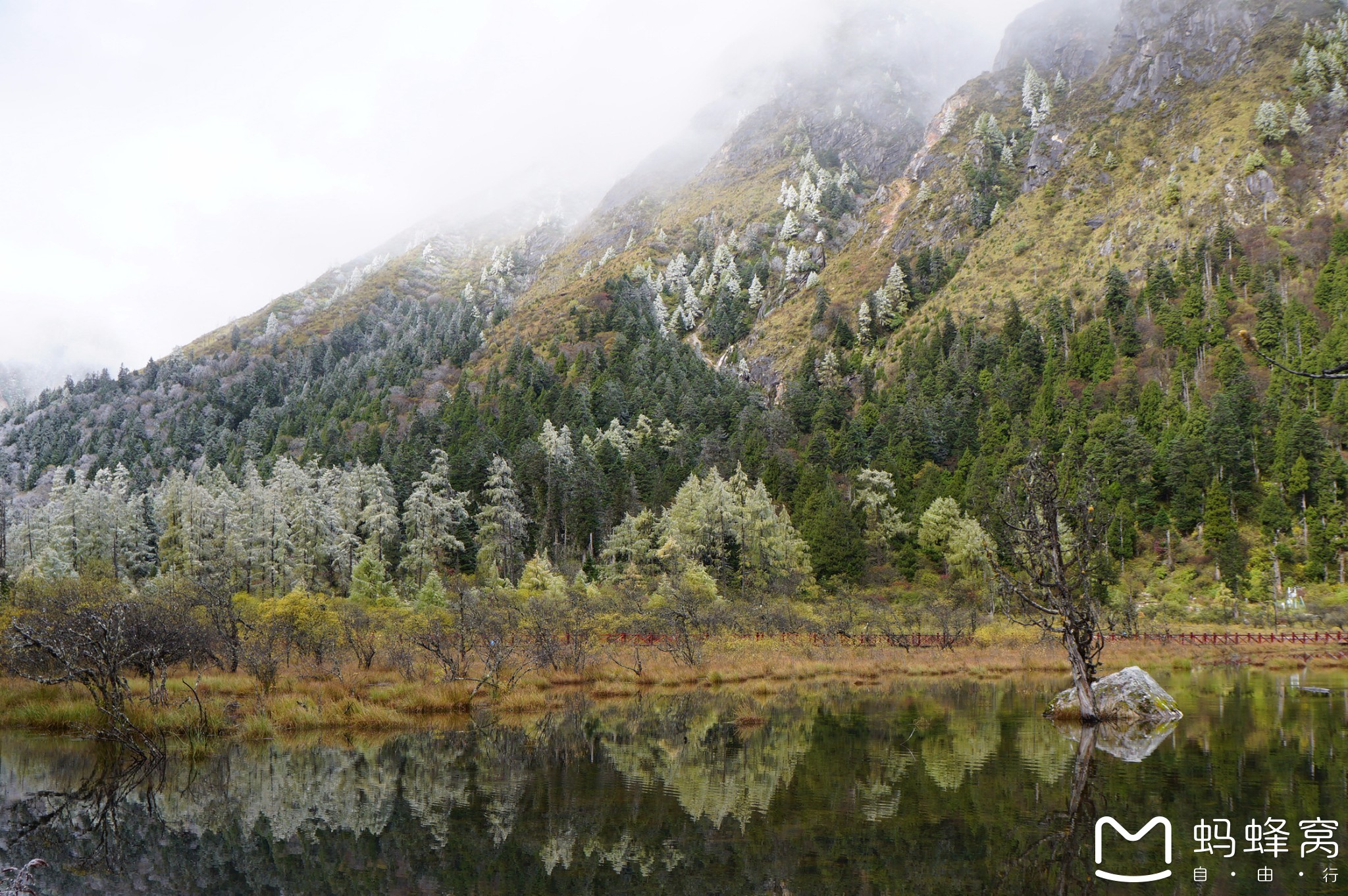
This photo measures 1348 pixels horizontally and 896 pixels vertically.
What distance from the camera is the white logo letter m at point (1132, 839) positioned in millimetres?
11539

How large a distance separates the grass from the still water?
1851 mm

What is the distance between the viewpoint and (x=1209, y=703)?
99.9 ft

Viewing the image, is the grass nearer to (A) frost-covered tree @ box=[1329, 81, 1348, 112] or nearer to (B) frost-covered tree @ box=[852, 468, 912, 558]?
(B) frost-covered tree @ box=[852, 468, 912, 558]

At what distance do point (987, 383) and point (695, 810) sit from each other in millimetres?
123666

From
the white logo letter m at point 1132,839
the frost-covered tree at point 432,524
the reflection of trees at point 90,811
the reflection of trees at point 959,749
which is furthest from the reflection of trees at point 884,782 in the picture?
the frost-covered tree at point 432,524

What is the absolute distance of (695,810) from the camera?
1579 centimetres

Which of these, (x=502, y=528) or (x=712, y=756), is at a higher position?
(x=502, y=528)

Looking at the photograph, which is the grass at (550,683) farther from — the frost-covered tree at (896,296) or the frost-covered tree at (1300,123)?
the frost-covered tree at (1300,123)

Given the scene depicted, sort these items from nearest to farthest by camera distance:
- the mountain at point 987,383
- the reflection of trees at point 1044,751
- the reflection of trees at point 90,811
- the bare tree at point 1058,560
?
the reflection of trees at point 90,811 → the reflection of trees at point 1044,751 → the bare tree at point 1058,560 → the mountain at point 987,383

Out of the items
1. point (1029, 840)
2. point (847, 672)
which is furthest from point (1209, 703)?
point (1029, 840)

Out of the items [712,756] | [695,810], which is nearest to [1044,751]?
[712,756]

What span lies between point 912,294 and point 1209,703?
154572mm

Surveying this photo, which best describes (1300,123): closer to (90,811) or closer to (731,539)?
(731,539)

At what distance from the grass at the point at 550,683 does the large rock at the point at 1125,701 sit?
13.2m
